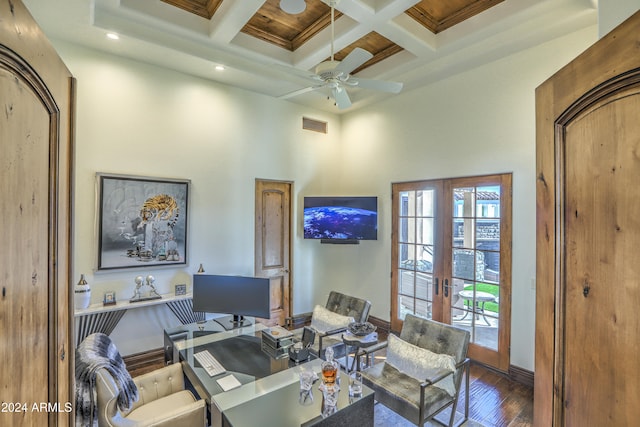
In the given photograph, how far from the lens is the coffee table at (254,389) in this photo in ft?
6.10

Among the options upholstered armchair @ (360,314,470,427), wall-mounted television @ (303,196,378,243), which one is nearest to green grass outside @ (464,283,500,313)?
upholstered armchair @ (360,314,470,427)

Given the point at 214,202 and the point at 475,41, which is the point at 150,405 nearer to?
the point at 214,202

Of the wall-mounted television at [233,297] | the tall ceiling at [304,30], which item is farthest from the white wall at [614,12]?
the wall-mounted television at [233,297]

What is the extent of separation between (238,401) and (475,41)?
406cm

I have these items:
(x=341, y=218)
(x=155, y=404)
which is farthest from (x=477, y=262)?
(x=155, y=404)

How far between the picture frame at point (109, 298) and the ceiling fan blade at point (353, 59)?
3.41m

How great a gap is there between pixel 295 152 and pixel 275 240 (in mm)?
1501

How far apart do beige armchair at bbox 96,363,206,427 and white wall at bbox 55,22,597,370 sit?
153 centimetres

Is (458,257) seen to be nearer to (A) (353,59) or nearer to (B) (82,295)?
(A) (353,59)

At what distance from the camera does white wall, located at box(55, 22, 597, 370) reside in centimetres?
334

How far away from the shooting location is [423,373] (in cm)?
254

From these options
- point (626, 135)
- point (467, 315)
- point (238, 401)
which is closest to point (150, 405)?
point (238, 401)

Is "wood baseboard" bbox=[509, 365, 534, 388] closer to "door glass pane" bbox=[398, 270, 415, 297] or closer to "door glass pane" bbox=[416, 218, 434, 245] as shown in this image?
"door glass pane" bbox=[398, 270, 415, 297]

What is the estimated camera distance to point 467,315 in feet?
12.6
